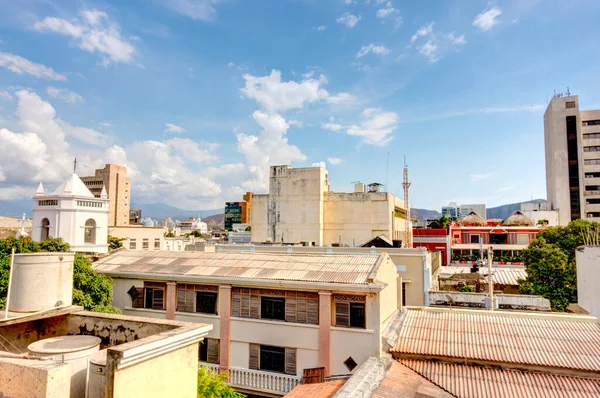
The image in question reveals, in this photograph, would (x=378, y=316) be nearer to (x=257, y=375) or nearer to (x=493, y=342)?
(x=493, y=342)

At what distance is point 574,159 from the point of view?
6950 cm

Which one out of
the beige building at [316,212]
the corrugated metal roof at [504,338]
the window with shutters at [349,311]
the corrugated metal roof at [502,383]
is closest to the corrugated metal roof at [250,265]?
the window with shutters at [349,311]

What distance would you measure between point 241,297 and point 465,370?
28.7ft

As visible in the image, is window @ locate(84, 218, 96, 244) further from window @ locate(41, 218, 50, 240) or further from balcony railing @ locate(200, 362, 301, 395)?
balcony railing @ locate(200, 362, 301, 395)

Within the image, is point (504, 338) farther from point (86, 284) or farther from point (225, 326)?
point (86, 284)

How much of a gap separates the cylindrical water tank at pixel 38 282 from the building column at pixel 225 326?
796 centimetres

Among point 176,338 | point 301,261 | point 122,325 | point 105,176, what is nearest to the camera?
point 176,338

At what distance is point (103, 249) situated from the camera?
25391 mm

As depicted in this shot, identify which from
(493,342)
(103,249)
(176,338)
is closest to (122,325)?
(176,338)

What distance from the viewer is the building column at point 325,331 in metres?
14.1

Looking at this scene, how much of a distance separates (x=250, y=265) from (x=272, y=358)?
403 centimetres

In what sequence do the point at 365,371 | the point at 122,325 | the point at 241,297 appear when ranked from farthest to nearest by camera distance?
the point at 241,297 < the point at 365,371 < the point at 122,325

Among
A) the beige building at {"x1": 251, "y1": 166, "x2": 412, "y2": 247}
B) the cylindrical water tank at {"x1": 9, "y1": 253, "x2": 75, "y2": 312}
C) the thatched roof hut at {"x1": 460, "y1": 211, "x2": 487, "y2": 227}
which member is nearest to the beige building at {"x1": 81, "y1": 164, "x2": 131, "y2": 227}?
the beige building at {"x1": 251, "y1": 166, "x2": 412, "y2": 247}

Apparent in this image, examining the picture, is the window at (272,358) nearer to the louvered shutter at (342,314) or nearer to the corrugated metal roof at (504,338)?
the louvered shutter at (342,314)
